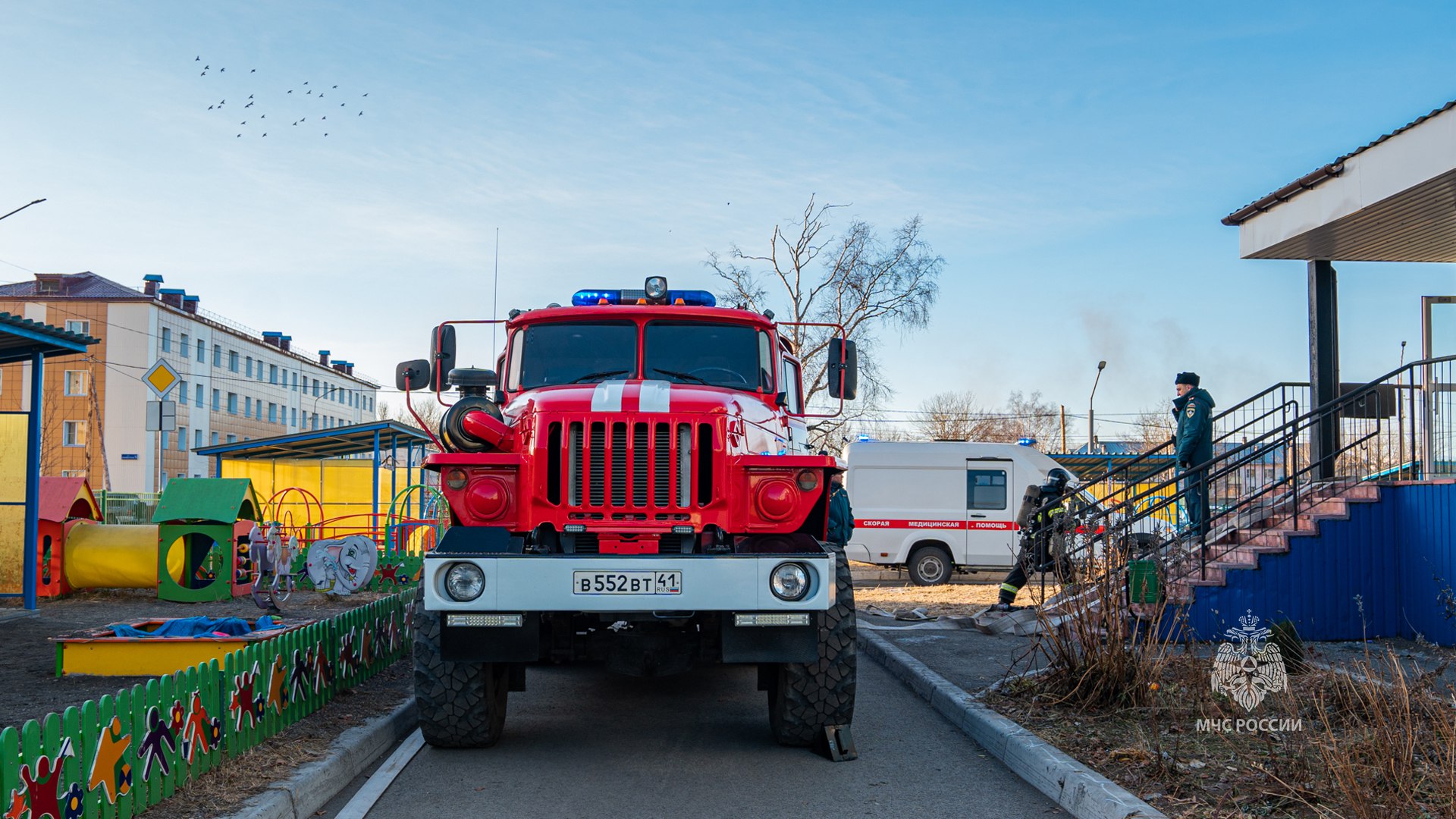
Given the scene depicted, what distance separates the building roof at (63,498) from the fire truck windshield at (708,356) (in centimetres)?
1204

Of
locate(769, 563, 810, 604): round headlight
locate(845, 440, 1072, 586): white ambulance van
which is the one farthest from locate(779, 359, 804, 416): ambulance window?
locate(845, 440, 1072, 586): white ambulance van

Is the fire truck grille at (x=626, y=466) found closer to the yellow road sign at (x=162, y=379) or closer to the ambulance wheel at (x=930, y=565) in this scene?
the yellow road sign at (x=162, y=379)

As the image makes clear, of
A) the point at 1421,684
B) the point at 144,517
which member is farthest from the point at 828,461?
the point at 144,517

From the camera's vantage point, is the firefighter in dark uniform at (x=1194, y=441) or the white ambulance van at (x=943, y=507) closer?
the firefighter in dark uniform at (x=1194, y=441)

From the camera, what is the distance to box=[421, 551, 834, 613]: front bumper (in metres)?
6.15

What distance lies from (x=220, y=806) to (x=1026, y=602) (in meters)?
11.5

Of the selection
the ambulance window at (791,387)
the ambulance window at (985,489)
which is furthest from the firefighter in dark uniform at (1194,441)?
the ambulance window at (985,489)

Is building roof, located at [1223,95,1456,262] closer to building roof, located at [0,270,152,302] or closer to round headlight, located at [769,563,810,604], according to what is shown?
round headlight, located at [769,563,810,604]

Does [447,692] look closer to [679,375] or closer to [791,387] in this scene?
[679,375]

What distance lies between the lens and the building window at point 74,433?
6119 centimetres

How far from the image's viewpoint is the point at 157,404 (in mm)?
17203

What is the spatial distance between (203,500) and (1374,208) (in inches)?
602

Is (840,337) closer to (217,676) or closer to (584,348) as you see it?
(584,348)

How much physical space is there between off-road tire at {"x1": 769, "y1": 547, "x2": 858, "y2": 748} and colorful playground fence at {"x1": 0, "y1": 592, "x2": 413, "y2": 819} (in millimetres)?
2990
